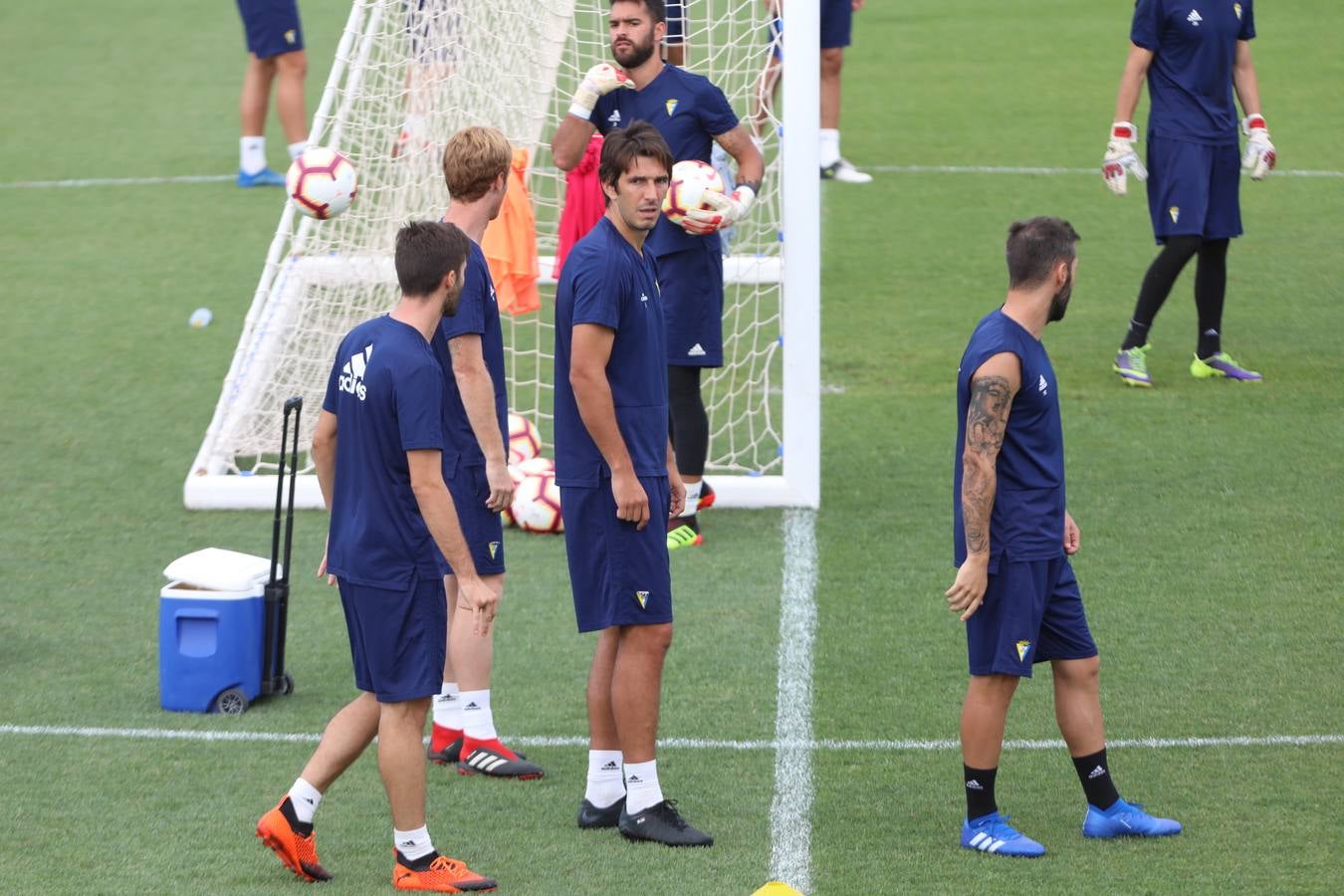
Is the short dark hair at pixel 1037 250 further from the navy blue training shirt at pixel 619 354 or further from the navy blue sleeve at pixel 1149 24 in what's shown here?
the navy blue sleeve at pixel 1149 24

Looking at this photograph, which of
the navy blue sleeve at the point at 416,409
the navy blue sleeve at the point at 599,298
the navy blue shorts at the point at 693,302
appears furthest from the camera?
the navy blue shorts at the point at 693,302

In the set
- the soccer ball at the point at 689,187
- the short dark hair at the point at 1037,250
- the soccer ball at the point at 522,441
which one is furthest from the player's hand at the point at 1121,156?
the short dark hair at the point at 1037,250

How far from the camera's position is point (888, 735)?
5805 mm

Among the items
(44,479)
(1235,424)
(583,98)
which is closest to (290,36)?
(44,479)

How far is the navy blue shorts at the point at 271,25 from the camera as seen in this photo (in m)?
13.7

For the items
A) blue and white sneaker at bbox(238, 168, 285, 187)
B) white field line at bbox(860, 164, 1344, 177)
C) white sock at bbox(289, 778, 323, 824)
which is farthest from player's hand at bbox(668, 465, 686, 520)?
blue and white sneaker at bbox(238, 168, 285, 187)

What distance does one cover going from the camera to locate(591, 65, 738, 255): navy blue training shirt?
7.30 meters

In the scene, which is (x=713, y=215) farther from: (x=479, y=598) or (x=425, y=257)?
(x=479, y=598)

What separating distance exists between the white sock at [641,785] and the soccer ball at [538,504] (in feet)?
9.74

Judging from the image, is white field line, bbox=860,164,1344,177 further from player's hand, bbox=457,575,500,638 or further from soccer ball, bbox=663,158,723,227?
player's hand, bbox=457,575,500,638

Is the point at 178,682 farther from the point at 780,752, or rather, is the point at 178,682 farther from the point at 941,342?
the point at 941,342

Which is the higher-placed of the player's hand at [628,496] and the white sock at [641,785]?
the player's hand at [628,496]

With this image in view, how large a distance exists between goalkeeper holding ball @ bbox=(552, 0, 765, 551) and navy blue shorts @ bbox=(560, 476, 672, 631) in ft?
7.53

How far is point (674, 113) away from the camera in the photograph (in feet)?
24.0
